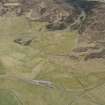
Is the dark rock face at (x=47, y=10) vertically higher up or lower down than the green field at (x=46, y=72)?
higher up

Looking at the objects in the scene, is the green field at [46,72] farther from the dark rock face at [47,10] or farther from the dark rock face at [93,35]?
the dark rock face at [47,10]

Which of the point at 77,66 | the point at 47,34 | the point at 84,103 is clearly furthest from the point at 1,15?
the point at 84,103

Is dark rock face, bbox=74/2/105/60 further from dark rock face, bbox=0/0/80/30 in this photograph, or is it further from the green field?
dark rock face, bbox=0/0/80/30

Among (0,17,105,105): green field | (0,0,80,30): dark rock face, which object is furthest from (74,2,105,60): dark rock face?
(0,0,80,30): dark rock face

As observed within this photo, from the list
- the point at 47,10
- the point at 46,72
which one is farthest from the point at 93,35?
the point at 46,72

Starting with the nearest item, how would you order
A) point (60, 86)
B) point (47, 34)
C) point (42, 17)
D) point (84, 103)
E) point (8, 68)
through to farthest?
point (84, 103), point (60, 86), point (8, 68), point (47, 34), point (42, 17)

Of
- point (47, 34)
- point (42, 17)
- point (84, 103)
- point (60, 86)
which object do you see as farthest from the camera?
point (42, 17)

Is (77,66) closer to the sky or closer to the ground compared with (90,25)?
closer to the ground

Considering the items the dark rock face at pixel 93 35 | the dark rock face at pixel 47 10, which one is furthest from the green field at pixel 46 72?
the dark rock face at pixel 47 10

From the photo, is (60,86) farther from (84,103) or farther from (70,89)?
(84,103)
